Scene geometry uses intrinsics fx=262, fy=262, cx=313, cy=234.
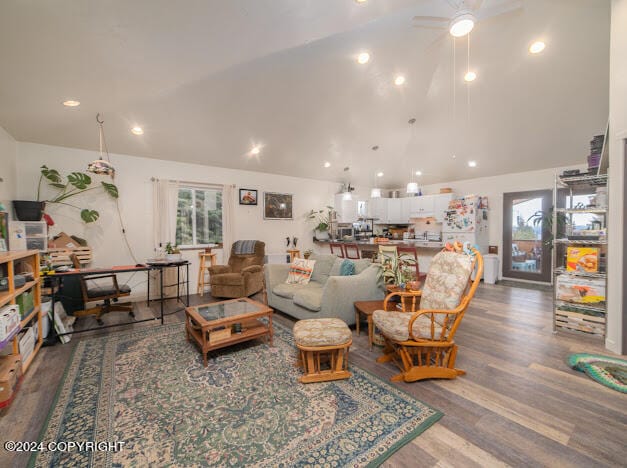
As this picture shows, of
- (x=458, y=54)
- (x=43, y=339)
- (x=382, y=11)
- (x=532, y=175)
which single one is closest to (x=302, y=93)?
(x=382, y=11)

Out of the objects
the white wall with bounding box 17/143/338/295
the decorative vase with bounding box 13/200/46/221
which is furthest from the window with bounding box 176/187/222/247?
the decorative vase with bounding box 13/200/46/221

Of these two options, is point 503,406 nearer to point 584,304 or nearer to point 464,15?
point 584,304

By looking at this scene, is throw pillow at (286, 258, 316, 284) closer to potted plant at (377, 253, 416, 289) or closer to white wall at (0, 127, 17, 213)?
potted plant at (377, 253, 416, 289)

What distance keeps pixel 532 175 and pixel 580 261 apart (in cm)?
368

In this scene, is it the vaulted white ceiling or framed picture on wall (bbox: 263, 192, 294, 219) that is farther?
framed picture on wall (bbox: 263, 192, 294, 219)

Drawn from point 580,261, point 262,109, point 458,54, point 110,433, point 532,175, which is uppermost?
point 458,54

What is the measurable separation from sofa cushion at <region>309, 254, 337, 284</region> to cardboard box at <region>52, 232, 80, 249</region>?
3.53 m

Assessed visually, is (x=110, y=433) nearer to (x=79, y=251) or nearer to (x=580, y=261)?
(x=79, y=251)

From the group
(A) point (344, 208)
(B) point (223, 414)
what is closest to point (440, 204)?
(A) point (344, 208)

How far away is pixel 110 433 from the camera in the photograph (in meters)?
1.62

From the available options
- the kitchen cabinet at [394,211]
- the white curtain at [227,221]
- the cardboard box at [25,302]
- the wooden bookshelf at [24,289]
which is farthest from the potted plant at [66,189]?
the kitchen cabinet at [394,211]

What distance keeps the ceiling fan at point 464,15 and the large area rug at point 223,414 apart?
2.90m

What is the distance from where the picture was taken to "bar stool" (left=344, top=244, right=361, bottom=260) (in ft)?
20.8

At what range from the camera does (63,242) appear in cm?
378
